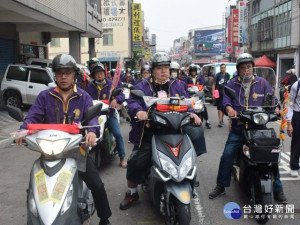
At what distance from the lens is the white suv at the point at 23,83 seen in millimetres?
12172

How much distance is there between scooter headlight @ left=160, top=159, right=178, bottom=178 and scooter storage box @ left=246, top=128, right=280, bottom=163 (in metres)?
1.01

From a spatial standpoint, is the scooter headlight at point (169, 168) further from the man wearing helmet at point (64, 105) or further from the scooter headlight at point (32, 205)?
the scooter headlight at point (32, 205)

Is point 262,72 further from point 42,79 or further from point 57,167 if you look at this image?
point 42,79

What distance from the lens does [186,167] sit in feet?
10.3

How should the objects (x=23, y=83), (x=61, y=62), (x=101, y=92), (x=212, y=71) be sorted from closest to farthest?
(x=61, y=62) < (x=101, y=92) < (x=23, y=83) < (x=212, y=71)

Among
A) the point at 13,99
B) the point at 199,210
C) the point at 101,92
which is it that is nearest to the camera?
the point at 199,210

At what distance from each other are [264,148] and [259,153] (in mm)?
76

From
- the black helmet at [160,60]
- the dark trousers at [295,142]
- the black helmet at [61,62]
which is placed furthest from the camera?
the dark trousers at [295,142]

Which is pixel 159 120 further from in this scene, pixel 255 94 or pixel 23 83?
pixel 23 83

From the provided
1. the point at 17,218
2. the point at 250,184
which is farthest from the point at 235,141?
the point at 17,218

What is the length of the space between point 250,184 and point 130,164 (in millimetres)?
1462

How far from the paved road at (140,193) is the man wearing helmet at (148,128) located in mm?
438

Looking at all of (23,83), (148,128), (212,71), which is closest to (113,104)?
(148,128)

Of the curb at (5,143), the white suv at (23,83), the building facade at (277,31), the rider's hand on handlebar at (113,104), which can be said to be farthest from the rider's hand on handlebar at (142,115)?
the building facade at (277,31)
